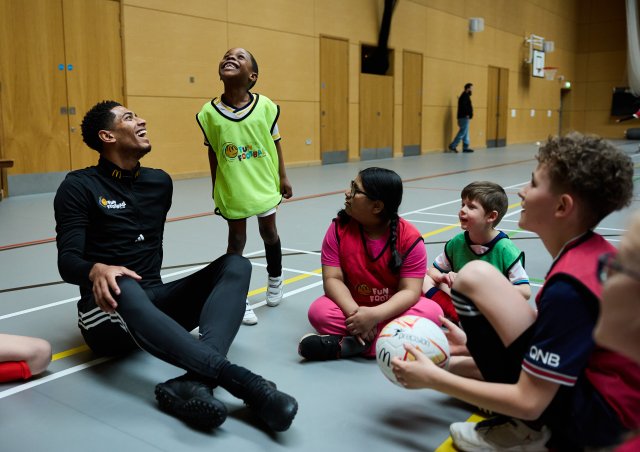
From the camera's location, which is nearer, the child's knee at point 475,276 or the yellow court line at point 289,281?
the child's knee at point 475,276

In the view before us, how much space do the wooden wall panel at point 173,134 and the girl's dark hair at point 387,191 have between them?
7.72 meters

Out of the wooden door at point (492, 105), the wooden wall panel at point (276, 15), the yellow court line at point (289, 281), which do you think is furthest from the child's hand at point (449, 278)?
the wooden door at point (492, 105)

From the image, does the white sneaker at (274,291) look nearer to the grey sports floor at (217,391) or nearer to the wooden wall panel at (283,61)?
the grey sports floor at (217,391)

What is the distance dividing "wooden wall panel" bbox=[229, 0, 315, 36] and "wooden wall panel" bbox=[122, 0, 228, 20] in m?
0.26

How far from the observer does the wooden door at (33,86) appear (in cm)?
810

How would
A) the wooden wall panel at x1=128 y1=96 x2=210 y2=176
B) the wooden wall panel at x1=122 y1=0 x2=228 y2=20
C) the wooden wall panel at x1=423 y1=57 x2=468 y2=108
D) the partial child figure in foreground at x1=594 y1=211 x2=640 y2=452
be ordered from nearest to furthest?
the partial child figure in foreground at x1=594 y1=211 x2=640 y2=452 → the wooden wall panel at x1=122 y1=0 x2=228 y2=20 → the wooden wall panel at x1=128 y1=96 x2=210 y2=176 → the wooden wall panel at x1=423 y1=57 x2=468 y2=108

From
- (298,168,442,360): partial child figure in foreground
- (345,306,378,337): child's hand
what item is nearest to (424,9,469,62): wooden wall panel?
(298,168,442,360): partial child figure in foreground

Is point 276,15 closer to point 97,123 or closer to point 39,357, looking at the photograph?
point 97,123

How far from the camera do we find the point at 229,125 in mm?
3578

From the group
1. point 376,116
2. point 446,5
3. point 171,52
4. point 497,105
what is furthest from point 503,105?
point 171,52

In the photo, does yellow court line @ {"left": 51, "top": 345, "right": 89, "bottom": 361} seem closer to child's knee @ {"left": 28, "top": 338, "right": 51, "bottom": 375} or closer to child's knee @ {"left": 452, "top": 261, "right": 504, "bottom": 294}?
child's knee @ {"left": 28, "top": 338, "right": 51, "bottom": 375}

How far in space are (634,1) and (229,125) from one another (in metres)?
23.6

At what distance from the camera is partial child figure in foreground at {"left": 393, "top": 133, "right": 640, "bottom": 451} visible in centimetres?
151

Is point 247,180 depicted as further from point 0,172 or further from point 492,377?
point 0,172
